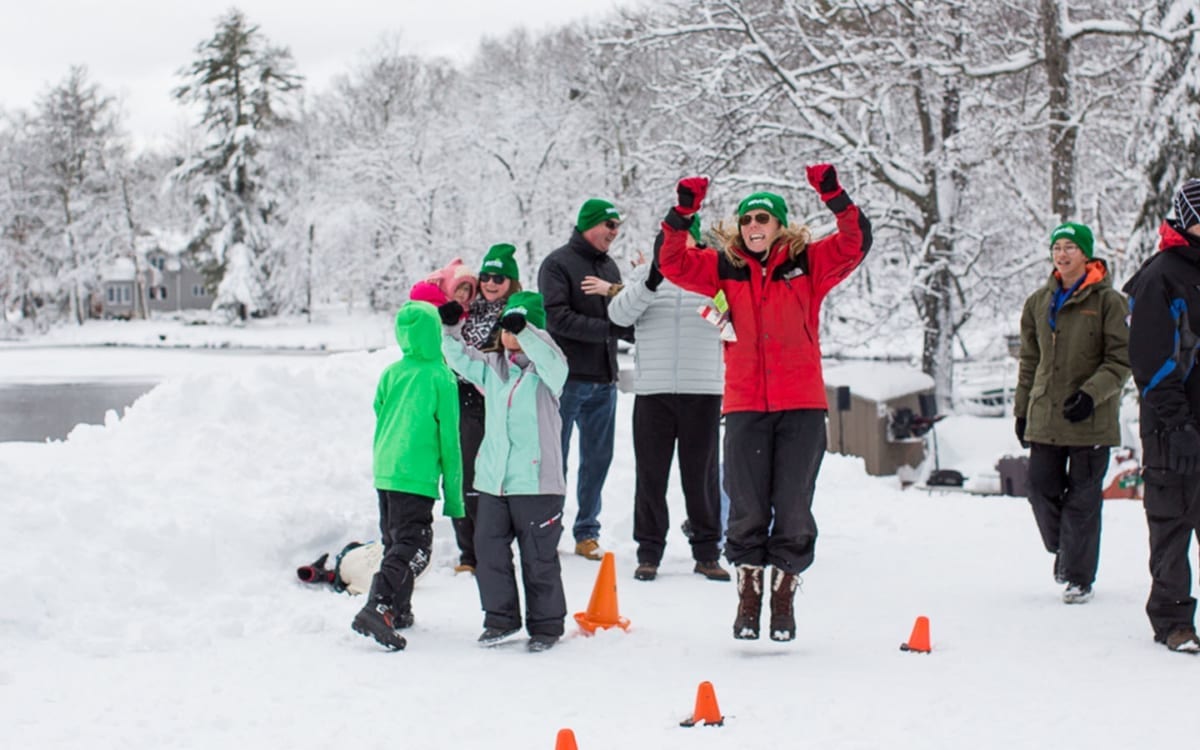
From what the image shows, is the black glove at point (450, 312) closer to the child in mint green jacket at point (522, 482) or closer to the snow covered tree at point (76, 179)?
the child in mint green jacket at point (522, 482)

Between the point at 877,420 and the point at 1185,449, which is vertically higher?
the point at 1185,449

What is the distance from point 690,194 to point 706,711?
2.25 metres

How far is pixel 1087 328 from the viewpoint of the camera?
20.3 ft

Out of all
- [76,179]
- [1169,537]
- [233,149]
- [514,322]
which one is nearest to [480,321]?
[514,322]

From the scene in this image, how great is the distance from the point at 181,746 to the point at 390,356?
825 cm

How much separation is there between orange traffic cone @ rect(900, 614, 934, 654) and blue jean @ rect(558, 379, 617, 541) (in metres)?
2.68

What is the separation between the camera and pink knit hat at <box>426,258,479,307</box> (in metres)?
6.75

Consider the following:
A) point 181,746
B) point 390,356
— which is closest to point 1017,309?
point 390,356

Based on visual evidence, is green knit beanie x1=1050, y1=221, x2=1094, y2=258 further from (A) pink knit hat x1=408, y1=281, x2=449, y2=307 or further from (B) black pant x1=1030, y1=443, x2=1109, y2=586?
(A) pink knit hat x1=408, y1=281, x2=449, y2=307

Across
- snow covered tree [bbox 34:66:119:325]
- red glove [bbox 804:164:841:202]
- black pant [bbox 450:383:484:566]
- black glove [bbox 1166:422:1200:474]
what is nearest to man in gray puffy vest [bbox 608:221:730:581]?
black pant [bbox 450:383:484:566]

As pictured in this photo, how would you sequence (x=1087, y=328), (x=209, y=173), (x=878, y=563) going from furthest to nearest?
(x=209, y=173) < (x=878, y=563) < (x=1087, y=328)

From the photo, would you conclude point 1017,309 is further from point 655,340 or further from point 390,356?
point 655,340

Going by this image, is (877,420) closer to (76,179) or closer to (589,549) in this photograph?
(589,549)

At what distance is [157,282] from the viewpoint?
266ft
